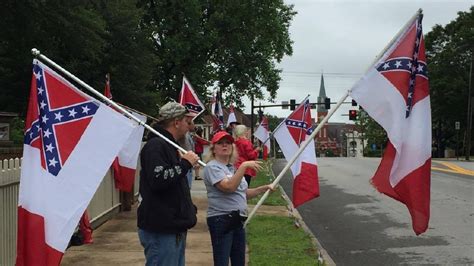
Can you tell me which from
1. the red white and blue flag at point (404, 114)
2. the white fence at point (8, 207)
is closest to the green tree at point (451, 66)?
the red white and blue flag at point (404, 114)

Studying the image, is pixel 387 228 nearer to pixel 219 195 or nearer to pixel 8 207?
pixel 219 195

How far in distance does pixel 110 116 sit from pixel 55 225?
2.96 ft

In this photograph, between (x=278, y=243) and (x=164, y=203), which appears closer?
(x=164, y=203)

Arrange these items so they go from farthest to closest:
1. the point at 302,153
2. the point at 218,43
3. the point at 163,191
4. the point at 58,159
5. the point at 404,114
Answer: the point at 218,43 < the point at 302,153 < the point at 404,114 < the point at 58,159 < the point at 163,191

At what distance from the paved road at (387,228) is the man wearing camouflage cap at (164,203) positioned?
174 inches

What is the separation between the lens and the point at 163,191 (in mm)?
4141

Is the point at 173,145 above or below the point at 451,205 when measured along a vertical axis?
above

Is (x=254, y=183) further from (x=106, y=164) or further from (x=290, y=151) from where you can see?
(x=106, y=164)

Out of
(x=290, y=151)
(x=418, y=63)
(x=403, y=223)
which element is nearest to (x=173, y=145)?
(x=418, y=63)

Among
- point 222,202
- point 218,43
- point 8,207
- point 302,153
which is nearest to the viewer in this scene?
point 222,202

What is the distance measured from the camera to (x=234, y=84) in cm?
3956

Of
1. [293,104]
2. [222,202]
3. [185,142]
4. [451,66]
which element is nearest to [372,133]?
[451,66]

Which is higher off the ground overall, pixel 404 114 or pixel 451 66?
pixel 451 66

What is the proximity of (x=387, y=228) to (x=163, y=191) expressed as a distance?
24.5 feet
